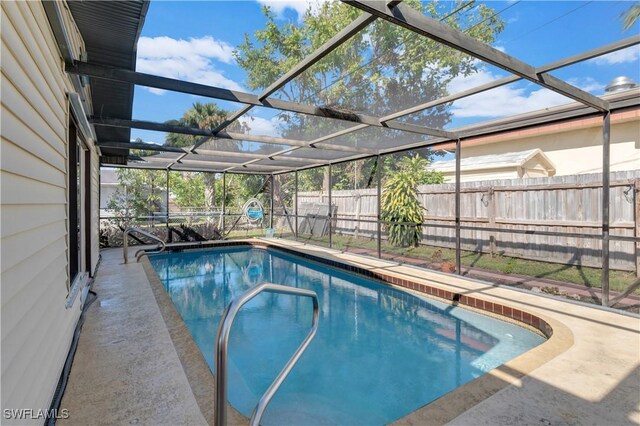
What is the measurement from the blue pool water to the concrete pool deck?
0.57m

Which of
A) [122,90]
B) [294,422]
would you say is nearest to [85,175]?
[122,90]

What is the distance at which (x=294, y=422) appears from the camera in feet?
7.84

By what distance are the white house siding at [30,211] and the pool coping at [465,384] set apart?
0.87m

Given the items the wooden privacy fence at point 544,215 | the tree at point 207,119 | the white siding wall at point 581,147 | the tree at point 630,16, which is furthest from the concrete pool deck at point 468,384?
the tree at point 207,119

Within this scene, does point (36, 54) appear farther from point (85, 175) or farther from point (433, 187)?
point (433, 187)

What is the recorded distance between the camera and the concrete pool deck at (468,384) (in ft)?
6.27

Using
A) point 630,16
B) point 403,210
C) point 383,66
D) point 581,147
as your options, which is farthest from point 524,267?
point 383,66

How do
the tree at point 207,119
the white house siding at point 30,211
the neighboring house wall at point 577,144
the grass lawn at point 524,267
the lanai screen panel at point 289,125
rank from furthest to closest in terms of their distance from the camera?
the tree at point 207,119 < the neighboring house wall at point 577,144 < the grass lawn at point 524,267 < the lanai screen panel at point 289,125 < the white house siding at point 30,211

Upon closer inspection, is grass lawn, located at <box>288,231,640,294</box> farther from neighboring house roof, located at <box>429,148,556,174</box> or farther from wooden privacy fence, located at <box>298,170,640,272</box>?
neighboring house roof, located at <box>429,148,556,174</box>

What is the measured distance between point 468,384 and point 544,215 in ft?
17.5

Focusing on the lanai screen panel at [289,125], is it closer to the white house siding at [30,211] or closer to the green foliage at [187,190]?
the white house siding at [30,211]

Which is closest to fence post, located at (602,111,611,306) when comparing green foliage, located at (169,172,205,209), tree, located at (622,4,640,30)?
tree, located at (622,4,640,30)

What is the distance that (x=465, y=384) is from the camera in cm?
231

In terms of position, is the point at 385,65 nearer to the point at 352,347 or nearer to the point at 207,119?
the point at 352,347
